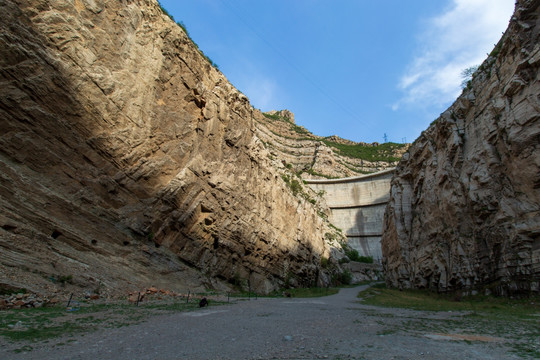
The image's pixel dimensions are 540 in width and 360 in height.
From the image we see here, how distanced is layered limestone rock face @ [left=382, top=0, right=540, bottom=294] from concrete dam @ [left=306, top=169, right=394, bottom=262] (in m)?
45.0

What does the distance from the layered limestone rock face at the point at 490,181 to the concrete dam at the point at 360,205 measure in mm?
44964

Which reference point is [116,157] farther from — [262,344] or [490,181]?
[490,181]

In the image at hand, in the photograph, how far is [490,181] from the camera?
53.6 ft

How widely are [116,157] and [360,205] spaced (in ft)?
214

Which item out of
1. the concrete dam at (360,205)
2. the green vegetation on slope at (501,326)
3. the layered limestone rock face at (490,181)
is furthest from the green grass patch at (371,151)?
the green vegetation on slope at (501,326)

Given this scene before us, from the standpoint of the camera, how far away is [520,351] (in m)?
5.53

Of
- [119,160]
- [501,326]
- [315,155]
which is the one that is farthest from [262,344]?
[315,155]

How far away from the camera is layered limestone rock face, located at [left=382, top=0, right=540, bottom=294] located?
1374 cm

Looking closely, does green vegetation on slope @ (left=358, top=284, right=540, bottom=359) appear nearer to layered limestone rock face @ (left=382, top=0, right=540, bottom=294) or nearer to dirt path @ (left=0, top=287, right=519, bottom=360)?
dirt path @ (left=0, top=287, right=519, bottom=360)

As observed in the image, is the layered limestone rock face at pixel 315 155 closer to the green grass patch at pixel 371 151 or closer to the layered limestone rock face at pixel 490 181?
the green grass patch at pixel 371 151

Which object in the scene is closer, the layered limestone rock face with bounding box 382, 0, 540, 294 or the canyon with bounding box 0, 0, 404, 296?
the canyon with bounding box 0, 0, 404, 296

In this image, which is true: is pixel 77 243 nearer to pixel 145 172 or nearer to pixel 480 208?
pixel 145 172

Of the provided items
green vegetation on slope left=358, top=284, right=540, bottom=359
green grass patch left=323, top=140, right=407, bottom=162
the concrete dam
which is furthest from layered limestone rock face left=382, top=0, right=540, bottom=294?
green grass patch left=323, top=140, right=407, bottom=162

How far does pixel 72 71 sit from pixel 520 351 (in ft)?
67.8
